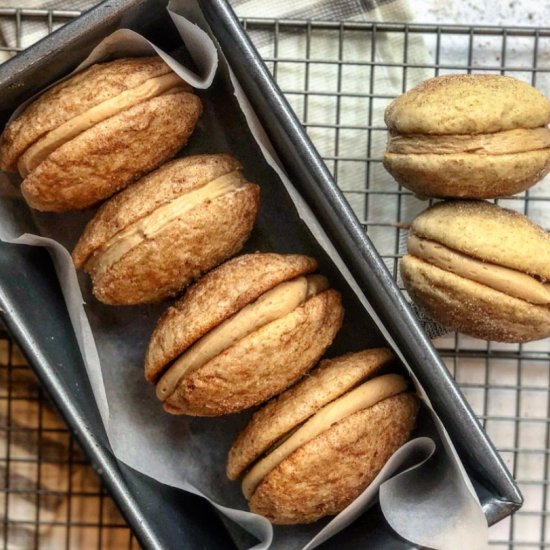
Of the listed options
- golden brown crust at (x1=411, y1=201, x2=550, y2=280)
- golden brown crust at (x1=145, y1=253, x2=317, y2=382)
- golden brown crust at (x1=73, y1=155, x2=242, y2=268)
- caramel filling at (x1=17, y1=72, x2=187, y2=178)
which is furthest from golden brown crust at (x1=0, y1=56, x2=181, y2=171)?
A: golden brown crust at (x1=411, y1=201, x2=550, y2=280)

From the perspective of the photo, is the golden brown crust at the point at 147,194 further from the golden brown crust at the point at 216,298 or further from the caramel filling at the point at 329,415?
the caramel filling at the point at 329,415

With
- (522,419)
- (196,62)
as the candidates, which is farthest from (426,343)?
(196,62)

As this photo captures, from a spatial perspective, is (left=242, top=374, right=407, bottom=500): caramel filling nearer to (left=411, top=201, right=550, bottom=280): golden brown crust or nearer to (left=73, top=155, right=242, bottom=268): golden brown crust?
(left=411, top=201, right=550, bottom=280): golden brown crust

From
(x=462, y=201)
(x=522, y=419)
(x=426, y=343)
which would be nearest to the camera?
(x=426, y=343)

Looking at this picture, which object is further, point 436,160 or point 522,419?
point 522,419

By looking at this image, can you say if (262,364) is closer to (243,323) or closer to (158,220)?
(243,323)

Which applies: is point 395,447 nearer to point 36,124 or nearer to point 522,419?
point 522,419
